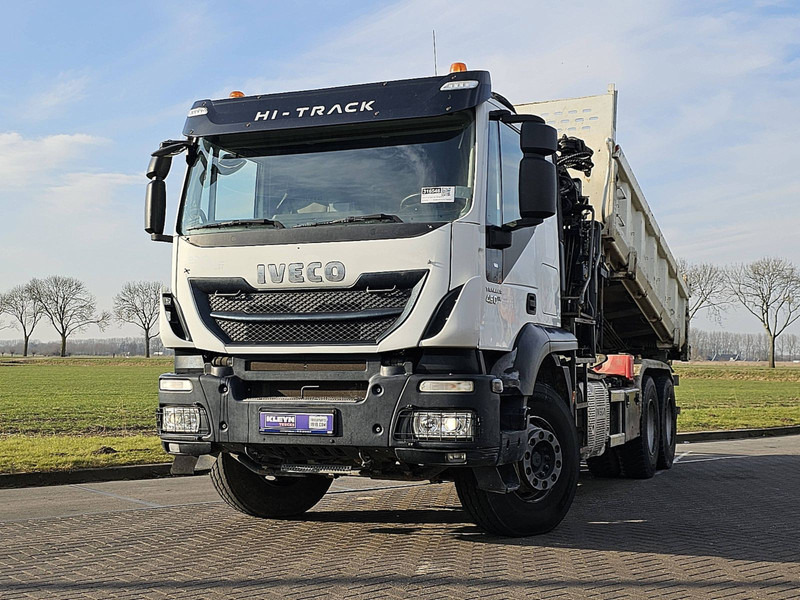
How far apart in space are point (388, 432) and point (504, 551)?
1.22 m

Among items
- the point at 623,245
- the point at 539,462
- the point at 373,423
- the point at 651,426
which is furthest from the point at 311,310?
the point at 651,426

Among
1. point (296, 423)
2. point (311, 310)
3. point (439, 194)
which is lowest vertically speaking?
point (296, 423)

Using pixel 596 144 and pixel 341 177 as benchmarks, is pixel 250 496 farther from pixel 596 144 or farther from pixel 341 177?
pixel 596 144

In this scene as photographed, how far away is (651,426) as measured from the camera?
1190cm

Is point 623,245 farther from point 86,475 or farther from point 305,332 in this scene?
point 86,475

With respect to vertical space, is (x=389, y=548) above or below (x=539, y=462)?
below

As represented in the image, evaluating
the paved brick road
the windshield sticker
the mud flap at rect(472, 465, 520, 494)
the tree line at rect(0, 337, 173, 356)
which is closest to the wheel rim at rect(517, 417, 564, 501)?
→ the paved brick road

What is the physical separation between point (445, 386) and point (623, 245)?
16.4 ft

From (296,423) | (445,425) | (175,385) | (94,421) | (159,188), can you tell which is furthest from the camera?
(94,421)

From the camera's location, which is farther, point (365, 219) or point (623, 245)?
point (623, 245)

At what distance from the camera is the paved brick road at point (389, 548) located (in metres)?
5.57

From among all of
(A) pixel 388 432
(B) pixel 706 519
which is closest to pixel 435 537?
(A) pixel 388 432

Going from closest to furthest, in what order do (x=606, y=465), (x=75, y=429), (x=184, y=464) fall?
(x=184, y=464), (x=606, y=465), (x=75, y=429)

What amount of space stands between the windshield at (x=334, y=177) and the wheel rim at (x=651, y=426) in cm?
614
